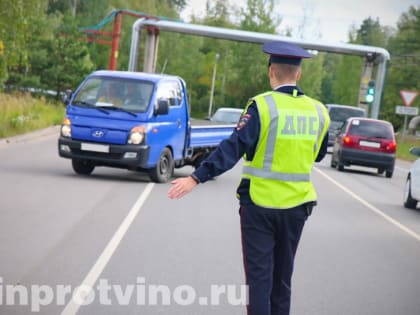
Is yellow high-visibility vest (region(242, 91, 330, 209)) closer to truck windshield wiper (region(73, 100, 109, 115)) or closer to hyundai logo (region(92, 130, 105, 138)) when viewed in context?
hyundai logo (region(92, 130, 105, 138))

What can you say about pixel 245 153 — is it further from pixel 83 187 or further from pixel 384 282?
pixel 83 187

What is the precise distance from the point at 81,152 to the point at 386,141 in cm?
1356

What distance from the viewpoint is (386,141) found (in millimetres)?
29594

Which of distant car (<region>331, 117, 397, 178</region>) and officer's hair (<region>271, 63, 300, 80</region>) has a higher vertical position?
officer's hair (<region>271, 63, 300, 80</region>)

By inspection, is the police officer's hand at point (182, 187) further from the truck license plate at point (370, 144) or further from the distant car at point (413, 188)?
the truck license plate at point (370, 144)

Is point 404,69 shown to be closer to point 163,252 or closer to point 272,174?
point 163,252

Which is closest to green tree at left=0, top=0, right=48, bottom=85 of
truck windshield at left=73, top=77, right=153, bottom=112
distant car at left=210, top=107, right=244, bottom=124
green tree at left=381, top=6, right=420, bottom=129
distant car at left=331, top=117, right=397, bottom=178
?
distant car at left=210, top=107, right=244, bottom=124

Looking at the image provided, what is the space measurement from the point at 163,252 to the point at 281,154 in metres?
4.52

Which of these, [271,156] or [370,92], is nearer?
[271,156]

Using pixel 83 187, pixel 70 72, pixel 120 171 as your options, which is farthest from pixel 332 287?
pixel 70 72

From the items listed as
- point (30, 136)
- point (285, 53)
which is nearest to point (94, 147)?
point (285, 53)

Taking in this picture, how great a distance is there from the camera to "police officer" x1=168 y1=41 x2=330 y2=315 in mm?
5832

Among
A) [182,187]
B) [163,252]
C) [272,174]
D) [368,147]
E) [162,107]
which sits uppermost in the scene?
[272,174]

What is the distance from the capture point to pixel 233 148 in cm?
578
